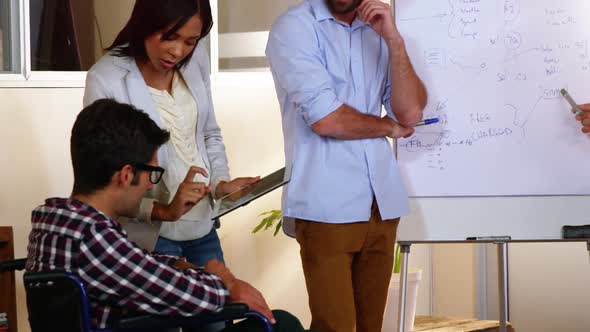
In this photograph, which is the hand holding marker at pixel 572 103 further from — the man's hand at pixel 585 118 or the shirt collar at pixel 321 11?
the shirt collar at pixel 321 11

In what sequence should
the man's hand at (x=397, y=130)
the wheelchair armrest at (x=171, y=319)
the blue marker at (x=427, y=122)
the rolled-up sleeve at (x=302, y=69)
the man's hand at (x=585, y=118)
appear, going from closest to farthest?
the wheelchair armrest at (x=171, y=319) < the rolled-up sleeve at (x=302, y=69) < the man's hand at (x=397, y=130) < the blue marker at (x=427, y=122) < the man's hand at (x=585, y=118)

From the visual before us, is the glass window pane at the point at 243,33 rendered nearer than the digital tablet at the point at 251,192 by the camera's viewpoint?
No

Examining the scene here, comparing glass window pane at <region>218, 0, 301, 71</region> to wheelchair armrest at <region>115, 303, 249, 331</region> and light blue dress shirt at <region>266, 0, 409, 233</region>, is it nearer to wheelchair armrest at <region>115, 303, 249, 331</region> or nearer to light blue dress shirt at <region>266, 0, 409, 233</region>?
light blue dress shirt at <region>266, 0, 409, 233</region>

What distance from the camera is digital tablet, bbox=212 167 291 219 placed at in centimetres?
209

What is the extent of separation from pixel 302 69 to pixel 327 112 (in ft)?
0.45

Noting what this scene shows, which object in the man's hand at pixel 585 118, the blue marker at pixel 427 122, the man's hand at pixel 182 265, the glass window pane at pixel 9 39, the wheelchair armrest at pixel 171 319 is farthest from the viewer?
the glass window pane at pixel 9 39

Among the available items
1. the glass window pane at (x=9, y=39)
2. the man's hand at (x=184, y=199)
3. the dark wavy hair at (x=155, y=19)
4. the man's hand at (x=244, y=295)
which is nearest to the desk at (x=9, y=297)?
the man's hand at (x=184, y=199)

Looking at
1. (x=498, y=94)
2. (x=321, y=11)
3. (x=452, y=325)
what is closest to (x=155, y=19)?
(x=321, y=11)

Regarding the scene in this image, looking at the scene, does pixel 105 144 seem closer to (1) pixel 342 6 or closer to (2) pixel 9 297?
(1) pixel 342 6

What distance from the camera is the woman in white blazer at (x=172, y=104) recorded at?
2.21m

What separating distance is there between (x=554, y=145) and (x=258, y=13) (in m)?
Result: 1.53

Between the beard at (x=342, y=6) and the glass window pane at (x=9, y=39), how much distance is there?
1.68 metres

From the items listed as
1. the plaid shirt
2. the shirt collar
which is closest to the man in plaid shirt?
A: the plaid shirt

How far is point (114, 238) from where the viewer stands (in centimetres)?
184
